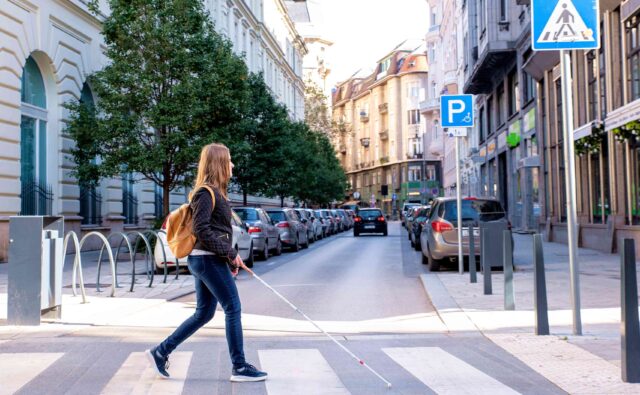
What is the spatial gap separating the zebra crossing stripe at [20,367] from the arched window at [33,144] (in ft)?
44.6

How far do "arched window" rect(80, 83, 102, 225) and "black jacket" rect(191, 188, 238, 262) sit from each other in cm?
1838

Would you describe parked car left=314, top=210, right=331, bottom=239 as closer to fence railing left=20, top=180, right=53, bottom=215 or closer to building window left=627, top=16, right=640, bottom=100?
fence railing left=20, top=180, right=53, bottom=215

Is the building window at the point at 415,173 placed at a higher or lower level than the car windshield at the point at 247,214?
higher

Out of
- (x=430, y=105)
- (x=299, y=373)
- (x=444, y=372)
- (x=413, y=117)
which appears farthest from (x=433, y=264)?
(x=413, y=117)

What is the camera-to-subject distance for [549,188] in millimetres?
29109

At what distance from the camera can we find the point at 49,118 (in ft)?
71.8

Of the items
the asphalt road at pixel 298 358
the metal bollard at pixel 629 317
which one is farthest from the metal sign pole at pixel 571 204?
the metal bollard at pixel 629 317

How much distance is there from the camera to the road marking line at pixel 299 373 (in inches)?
222

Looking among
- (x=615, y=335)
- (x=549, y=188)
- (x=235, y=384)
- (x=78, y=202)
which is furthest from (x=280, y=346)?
(x=549, y=188)

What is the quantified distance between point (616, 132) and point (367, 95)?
294ft

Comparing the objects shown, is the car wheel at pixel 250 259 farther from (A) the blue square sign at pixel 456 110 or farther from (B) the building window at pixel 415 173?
(B) the building window at pixel 415 173

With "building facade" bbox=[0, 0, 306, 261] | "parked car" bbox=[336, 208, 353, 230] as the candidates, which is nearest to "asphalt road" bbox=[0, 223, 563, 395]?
"building facade" bbox=[0, 0, 306, 261]

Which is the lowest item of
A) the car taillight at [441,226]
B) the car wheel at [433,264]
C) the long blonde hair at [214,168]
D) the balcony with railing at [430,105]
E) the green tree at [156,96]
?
the car wheel at [433,264]

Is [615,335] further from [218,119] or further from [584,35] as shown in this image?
[218,119]
